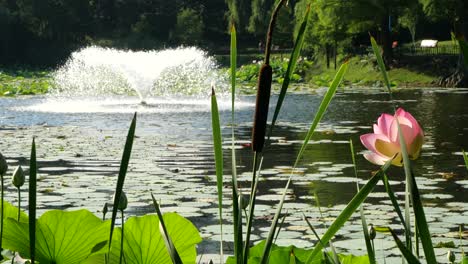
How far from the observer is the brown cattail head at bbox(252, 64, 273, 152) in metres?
1.15

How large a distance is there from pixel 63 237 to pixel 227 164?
291 inches

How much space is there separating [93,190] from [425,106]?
36.6ft

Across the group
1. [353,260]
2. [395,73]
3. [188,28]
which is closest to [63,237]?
[353,260]

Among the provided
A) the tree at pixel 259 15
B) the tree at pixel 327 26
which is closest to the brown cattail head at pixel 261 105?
the tree at pixel 327 26

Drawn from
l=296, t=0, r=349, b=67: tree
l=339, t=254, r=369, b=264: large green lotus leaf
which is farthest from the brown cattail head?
l=296, t=0, r=349, b=67: tree

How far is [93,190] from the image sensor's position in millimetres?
6449

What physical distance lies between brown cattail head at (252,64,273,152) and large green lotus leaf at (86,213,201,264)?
0.48m

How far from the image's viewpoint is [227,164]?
893 cm

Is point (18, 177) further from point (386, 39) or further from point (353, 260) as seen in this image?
point (386, 39)

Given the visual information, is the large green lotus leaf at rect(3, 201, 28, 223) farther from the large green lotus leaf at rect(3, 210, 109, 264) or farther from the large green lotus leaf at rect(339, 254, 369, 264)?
the large green lotus leaf at rect(339, 254, 369, 264)

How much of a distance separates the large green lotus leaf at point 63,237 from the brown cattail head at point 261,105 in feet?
1.53

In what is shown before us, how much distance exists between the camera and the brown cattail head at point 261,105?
1148 mm

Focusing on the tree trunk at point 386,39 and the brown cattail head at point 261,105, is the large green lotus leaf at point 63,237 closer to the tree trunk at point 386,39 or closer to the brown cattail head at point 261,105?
the brown cattail head at point 261,105

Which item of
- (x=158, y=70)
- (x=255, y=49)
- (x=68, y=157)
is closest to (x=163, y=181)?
(x=68, y=157)
